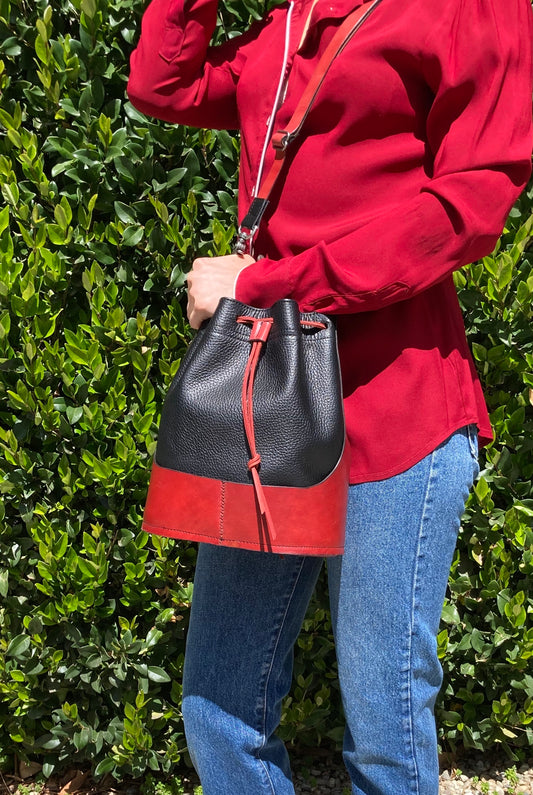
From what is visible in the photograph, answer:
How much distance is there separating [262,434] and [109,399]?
1.01 meters

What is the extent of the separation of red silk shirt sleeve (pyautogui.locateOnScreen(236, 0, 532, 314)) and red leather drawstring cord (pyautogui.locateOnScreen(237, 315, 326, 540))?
11 cm

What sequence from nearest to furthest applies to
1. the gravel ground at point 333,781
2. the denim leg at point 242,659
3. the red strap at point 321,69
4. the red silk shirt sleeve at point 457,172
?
the red silk shirt sleeve at point 457,172 < the red strap at point 321,69 < the denim leg at point 242,659 < the gravel ground at point 333,781

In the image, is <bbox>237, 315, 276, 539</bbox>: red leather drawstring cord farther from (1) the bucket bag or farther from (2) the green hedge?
(2) the green hedge

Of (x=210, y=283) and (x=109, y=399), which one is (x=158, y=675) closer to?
(x=109, y=399)

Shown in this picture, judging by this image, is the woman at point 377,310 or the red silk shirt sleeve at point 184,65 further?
the red silk shirt sleeve at point 184,65

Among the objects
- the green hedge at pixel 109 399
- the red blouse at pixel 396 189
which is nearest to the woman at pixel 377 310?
the red blouse at pixel 396 189

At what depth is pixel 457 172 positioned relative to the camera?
1350mm

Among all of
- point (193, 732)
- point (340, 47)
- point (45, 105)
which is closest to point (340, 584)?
point (193, 732)

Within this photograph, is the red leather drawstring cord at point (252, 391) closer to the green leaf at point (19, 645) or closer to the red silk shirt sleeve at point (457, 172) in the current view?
the red silk shirt sleeve at point (457, 172)

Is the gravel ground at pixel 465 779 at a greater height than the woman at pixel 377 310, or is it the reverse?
the woman at pixel 377 310

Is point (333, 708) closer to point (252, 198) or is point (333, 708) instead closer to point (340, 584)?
point (340, 584)

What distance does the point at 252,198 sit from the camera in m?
1.60

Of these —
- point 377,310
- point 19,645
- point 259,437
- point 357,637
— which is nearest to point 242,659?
point 357,637

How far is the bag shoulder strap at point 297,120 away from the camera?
56.7 inches
